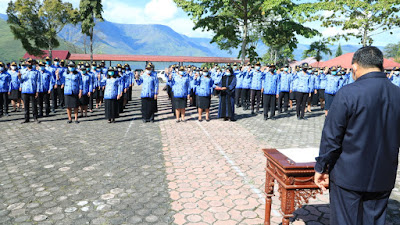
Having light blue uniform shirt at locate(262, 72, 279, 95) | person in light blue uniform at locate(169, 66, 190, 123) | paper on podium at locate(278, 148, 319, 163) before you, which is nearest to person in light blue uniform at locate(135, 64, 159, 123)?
person in light blue uniform at locate(169, 66, 190, 123)

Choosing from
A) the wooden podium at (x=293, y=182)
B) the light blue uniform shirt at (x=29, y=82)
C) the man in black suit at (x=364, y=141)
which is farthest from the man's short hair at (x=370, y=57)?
the light blue uniform shirt at (x=29, y=82)

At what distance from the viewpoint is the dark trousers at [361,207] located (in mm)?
2305

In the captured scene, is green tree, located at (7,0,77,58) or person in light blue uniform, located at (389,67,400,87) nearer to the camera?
person in light blue uniform, located at (389,67,400,87)

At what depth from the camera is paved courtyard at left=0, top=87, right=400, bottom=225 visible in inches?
155

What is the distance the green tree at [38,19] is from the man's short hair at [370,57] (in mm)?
41482

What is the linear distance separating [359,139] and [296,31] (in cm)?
2267

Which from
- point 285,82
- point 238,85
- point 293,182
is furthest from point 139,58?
point 293,182

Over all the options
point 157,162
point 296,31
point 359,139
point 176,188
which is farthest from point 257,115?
point 296,31

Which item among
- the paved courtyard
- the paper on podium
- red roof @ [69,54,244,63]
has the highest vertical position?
red roof @ [69,54,244,63]

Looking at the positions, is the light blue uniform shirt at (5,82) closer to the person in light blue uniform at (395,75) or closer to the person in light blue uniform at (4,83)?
the person in light blue uniform at (4,83)

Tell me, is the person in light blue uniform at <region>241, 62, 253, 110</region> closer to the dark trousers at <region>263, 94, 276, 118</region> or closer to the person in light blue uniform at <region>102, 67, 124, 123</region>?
the dark trousers at <region>263, 94, 276, 118</region>

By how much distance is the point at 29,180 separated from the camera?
199 inches

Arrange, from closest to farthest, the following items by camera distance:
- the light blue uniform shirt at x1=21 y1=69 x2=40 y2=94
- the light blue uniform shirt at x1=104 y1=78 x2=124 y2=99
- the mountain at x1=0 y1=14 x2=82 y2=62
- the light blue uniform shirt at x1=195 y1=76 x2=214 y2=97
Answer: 1. the light blue uniform shirt at x1=21 y1=69 x2=40 y2=94
2. the light blue uniform shirt at x1=104 y1=78 x2=124 y2=99
3. the light blue uniform shirt at x1=195 y1=76 x2=214 y2=97
4. the mountain at x1=0 y1=14 x2=82 y2=62

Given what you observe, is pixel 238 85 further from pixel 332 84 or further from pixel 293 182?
pixel 293 182
